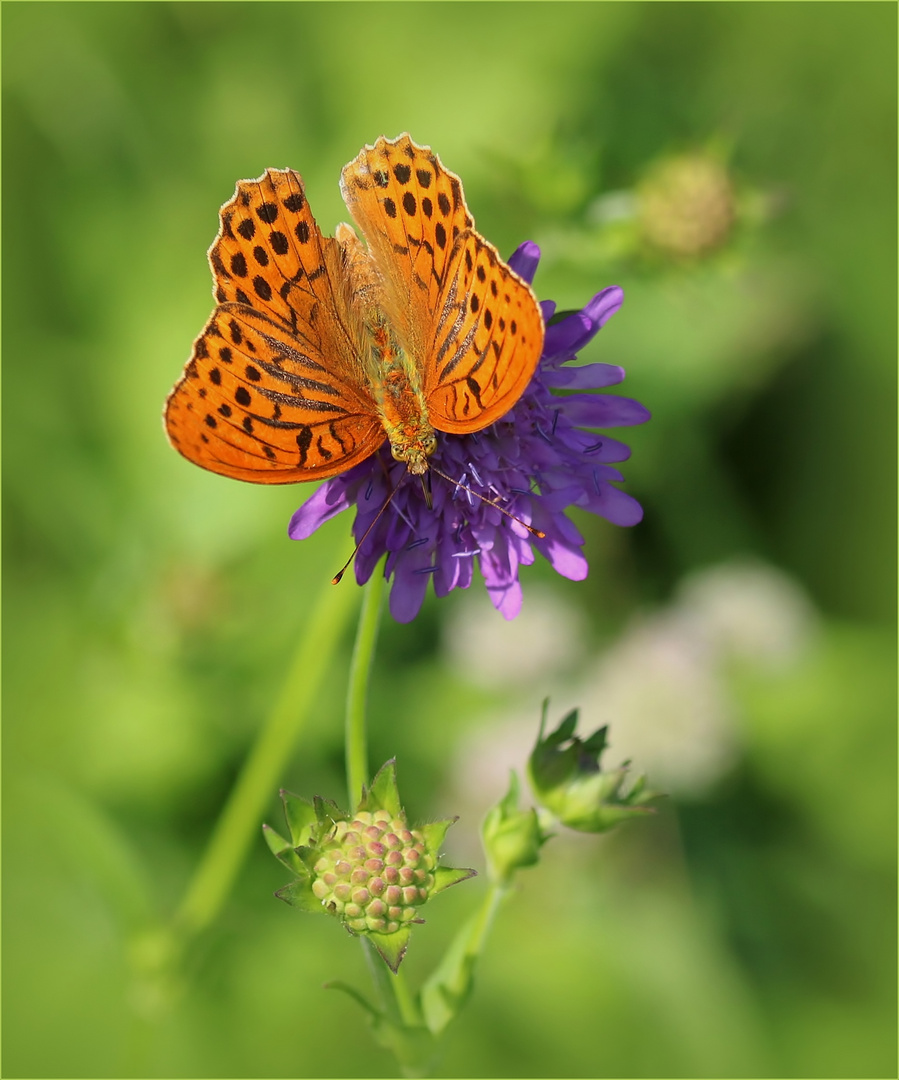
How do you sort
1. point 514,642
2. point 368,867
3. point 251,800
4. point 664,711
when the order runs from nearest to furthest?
point 368,867 → point 251,800 → point 664,711 → point 514,642

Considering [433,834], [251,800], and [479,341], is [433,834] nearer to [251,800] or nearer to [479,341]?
[479,341]

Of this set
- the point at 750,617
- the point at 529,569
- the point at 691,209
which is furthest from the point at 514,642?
the point at 691,209

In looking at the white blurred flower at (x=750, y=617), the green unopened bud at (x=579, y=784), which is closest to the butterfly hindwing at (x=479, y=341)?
the green unopened bud at (x=579, y=784)

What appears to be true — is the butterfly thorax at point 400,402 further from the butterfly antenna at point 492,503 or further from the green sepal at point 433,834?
the green sepal at point 433,834

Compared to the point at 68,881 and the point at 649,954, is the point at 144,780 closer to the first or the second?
the point at 68,881

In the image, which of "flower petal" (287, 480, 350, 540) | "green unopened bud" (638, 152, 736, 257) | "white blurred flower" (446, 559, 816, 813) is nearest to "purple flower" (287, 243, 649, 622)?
"flower petal" (287, 480, 350, 540)
